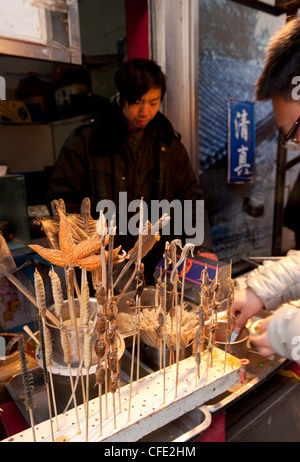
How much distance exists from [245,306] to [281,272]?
204 mm

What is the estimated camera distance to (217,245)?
13.0ft

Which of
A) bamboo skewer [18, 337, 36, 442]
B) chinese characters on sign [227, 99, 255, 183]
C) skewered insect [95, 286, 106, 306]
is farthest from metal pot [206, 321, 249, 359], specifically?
chinese characters on sign [227, 99, 255, 183]

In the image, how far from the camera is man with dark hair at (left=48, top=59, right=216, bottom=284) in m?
2.02

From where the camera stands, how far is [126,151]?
2.15 metres

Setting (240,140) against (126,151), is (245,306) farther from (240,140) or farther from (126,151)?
(240,140)

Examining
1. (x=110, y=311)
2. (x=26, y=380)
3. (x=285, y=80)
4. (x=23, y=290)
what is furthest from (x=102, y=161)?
(x=26, y=380)

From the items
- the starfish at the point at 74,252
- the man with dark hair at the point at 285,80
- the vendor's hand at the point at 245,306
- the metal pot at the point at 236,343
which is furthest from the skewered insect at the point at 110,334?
the man with dark hair at the point at 285,80

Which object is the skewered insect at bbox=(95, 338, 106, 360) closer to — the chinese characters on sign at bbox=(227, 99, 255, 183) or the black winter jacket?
the black winter jacket

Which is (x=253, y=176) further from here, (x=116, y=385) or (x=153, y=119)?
(x=116, y=385)

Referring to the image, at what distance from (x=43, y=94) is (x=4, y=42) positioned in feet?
5.01

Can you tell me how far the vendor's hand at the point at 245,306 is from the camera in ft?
4.53

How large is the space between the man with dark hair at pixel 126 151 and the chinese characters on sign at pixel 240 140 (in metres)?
1.54

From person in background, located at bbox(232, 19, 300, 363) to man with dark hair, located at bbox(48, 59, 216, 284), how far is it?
70 cm
